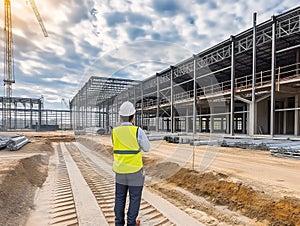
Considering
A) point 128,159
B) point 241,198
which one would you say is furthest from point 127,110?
point 241,198

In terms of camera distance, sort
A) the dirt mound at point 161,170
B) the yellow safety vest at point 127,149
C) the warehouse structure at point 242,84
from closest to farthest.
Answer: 1. the yellow safety vest at point 127,149
2. the dirt mound at point 161,170
3. the warehouse structure at point 242,84

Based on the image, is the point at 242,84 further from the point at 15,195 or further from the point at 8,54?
the point at 8,54

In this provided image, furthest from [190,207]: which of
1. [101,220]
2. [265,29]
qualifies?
[265,29]

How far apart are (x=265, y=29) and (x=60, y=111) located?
50.9 meters

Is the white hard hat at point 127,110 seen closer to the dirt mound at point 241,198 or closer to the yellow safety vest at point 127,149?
the yellow safety vest at point 127,149

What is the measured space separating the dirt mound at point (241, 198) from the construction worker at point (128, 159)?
2387 millimetres

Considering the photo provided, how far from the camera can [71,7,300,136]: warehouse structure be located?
15.5 metres

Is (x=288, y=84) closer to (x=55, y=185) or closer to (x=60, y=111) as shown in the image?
(x=55, y=185)

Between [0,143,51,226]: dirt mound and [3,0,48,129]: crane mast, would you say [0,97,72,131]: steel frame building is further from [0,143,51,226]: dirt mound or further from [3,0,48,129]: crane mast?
[0,143,51,226]: dirt mound

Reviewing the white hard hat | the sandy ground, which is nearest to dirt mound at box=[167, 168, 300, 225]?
the sandy ground

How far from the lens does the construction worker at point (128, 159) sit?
9.20 ft

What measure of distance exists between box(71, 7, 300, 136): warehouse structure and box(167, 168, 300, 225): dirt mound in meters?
4.41

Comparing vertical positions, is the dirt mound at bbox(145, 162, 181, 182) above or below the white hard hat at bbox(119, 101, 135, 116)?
below

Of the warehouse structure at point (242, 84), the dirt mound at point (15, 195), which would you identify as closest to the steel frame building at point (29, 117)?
the warehouse structure at point (242, 84)
